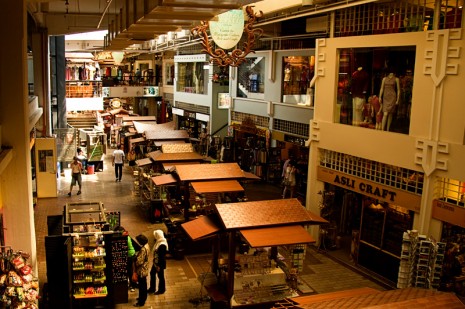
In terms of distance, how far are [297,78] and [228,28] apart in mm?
8282

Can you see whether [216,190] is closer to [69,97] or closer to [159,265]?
[159,265]

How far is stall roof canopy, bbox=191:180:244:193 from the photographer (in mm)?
12383

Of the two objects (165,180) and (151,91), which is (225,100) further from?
(151,91)

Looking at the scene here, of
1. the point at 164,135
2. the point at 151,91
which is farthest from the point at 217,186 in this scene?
the point at 151,91

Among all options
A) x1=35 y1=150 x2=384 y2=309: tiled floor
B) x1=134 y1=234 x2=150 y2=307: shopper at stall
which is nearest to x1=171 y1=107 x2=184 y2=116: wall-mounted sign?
x1=35 y1=150 x2=384 y2=309: tiled floor

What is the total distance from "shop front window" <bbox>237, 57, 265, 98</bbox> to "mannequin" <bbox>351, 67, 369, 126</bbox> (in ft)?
28.1

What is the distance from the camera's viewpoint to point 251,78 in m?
22.4

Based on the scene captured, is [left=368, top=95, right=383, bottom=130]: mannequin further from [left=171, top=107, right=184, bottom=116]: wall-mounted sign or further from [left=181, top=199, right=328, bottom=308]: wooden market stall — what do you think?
[left=171, top=107, right=184, bottom=116]: wall-mounted sign

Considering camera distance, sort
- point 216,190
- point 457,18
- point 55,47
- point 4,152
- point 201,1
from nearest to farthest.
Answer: point 201,1, point 4,152, point 457,18, point 216,190, point 55,47

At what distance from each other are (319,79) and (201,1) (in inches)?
413

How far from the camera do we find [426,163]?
1055 cm

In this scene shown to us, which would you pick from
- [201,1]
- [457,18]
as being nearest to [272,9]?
[457,18]

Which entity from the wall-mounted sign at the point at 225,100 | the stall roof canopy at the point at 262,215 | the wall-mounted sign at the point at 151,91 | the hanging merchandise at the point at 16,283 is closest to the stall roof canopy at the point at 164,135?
the wall-mounted sign at the point at 225,100

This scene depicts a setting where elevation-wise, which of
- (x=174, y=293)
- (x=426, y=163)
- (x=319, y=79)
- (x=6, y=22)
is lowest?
(x=174, y=293)
